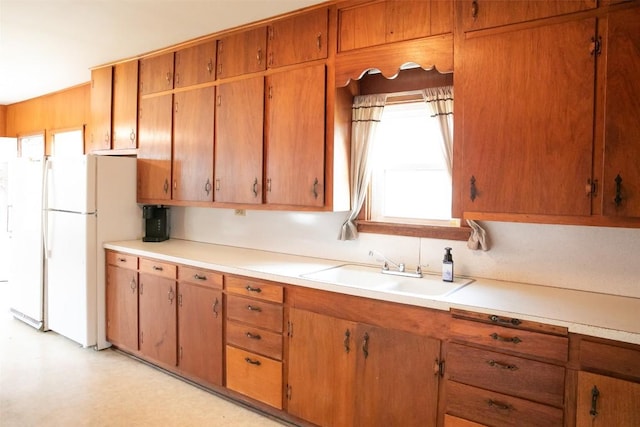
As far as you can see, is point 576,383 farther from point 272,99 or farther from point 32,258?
point 32,258

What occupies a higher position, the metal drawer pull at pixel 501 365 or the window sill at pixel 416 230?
the window sill at pixel 416 230

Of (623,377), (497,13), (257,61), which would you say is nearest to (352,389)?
(623,377)

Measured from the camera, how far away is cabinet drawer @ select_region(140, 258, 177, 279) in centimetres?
320

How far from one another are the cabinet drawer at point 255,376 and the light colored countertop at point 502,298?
1.68 ft

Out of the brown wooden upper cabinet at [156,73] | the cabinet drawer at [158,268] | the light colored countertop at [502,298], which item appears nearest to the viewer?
the light colored countertop at [502,298]

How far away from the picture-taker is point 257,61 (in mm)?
3053

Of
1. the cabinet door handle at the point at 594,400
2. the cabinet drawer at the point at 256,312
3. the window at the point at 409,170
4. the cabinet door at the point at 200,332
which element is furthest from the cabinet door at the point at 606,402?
the cabinet door at the point at 200,332

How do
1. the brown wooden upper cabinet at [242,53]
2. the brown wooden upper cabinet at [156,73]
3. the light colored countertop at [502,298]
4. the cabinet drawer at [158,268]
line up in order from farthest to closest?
the brown wooden upper cabinet at [156,73]
the cabinet drawer at [158,268]
the brown wooden upper cabinet at [242,53]
the light colored countertop at [502,298]

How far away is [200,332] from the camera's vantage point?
301 cm

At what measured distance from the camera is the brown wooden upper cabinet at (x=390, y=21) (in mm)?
2293

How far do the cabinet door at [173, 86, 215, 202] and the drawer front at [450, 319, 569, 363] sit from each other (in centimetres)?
213

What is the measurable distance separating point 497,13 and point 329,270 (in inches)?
64.8

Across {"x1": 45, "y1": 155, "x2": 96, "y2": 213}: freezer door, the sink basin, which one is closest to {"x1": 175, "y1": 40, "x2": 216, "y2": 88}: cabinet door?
{"x1": 45, "y1": 155, "x2": 96, "y2": 213}: freezer door

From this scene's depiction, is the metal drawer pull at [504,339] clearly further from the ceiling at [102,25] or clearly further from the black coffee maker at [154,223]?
the black coffee maker at [154,223]
